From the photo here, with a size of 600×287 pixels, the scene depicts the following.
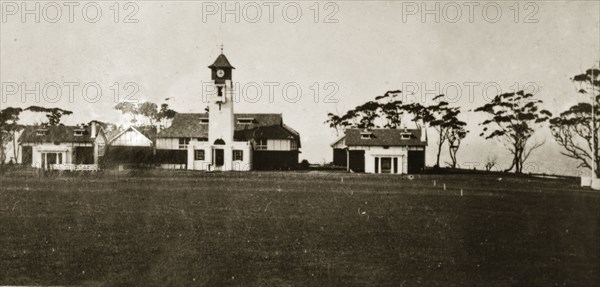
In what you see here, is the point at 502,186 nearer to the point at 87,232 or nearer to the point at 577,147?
the point at 577,147

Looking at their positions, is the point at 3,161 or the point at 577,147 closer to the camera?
the point at 577,147

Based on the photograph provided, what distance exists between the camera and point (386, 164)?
31.0m

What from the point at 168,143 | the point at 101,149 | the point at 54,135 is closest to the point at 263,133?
the point at 168,143

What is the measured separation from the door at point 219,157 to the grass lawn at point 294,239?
49.1 feet

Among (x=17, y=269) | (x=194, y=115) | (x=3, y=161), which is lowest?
(x=17, y=269)

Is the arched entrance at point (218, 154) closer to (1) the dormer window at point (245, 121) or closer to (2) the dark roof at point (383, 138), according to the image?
(1) the dormer window at point (245, 121)

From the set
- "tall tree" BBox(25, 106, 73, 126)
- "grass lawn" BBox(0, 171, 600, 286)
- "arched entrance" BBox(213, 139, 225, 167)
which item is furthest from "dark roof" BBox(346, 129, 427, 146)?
"tall tree" BBox(25, 106, 73, 126)

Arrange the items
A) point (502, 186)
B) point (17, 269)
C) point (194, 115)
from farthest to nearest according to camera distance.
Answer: point (194, 115) → point (502, 186) → point (17, 269)

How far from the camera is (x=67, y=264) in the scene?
28.0 ft

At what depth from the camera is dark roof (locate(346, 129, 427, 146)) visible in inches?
1214

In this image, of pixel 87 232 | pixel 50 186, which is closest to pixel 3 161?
pixel 50 186

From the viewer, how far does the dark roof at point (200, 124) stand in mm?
31250

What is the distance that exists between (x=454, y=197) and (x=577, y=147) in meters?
3.59

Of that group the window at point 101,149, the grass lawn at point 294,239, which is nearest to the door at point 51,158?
the window at point 101,149
